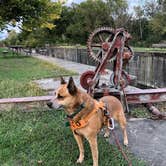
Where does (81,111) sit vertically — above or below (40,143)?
above

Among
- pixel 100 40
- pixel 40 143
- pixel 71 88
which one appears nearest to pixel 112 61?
pixel 100 40

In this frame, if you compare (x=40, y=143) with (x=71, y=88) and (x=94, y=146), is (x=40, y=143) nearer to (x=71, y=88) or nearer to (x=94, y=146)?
(x=94, y=146)

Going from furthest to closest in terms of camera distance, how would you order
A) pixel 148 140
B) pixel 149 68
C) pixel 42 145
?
1. pixel 149 68
2. pixel 148 140
3. pixel 42 145

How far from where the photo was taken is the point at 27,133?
4.84m

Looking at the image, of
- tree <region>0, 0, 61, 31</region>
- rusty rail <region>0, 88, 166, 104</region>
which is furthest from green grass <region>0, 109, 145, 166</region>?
tree <region>0, 0, 61, 31</region>

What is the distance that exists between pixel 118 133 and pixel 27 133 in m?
1.38

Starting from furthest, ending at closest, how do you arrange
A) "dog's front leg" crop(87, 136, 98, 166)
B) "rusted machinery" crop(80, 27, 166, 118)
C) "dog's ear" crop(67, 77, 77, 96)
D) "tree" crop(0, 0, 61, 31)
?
"tree" crop(0, 0, 61, 31), "rusted machinery" crop(80, 27, 166, 118), "dog's front leg" crop(87, 136, 98, 166), "dog's ear" crop(67, 77, 77, 96)

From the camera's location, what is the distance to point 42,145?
444cm

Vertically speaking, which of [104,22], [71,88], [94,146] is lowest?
[94,146]

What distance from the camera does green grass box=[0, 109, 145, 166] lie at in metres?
3.98

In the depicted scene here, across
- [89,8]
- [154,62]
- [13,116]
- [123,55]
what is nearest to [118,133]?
[123,55]

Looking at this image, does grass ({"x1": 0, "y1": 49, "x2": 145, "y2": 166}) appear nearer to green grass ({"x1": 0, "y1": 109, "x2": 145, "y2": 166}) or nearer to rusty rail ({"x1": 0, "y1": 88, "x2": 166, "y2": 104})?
green grass ({"x1": 0, "y1": 109, "x2": 145, "y2": 166})

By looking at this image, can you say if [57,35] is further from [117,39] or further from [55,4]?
[117,39]

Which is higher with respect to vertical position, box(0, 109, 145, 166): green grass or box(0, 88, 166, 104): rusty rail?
box(0, 88, 166, 104): rusty rail
